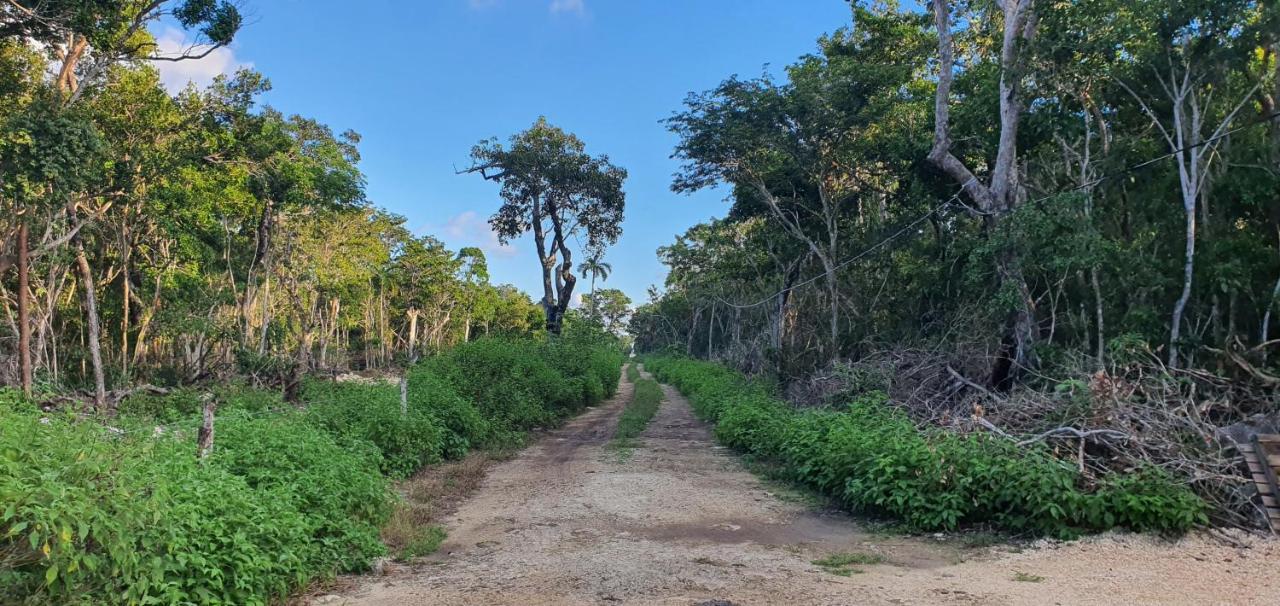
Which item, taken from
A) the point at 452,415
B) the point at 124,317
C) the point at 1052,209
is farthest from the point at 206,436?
the point at 124,317

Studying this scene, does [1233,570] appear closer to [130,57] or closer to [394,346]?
[130,57]

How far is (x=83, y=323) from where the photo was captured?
60.0 ft

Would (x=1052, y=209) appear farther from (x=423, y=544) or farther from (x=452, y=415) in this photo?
(x=452, y=415)

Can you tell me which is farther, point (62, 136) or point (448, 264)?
point (448, 264)

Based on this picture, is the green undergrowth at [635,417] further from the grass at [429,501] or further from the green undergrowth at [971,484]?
the green undergrowth at [971,484]

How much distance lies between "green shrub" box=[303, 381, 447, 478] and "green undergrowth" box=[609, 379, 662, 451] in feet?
12.8

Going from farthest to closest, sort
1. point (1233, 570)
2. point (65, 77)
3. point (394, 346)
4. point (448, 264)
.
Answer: point (394, 346) < point (448, 264) < point (65, 77) < point (1233, 570)

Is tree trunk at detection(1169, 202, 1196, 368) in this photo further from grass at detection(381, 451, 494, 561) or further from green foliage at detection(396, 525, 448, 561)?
grass at detection(381, 451, 494, 561)

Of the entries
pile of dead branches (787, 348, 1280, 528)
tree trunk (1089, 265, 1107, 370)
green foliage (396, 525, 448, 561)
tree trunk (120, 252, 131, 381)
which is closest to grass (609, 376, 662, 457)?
green foliage (396, 525, 448, 561)

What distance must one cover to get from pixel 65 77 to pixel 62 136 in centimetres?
294

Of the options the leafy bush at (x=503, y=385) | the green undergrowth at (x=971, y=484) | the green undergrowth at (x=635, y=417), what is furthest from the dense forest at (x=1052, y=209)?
the leafy bush at (x=503, y=385)

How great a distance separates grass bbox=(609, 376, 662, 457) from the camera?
556 inches

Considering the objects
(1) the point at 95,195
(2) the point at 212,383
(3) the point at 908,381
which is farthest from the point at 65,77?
(3) the point at 908,381

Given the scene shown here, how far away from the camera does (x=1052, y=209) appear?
408 inches
